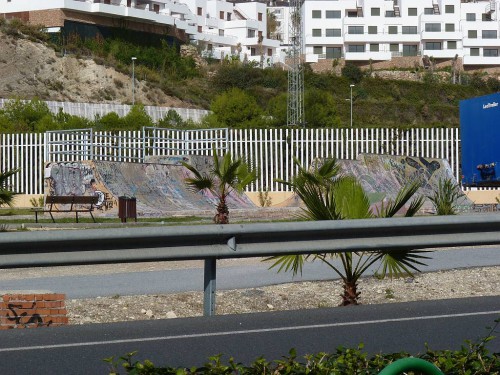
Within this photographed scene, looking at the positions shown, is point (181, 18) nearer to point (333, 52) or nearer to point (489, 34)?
point (333, 52)

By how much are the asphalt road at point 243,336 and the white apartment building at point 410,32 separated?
10222 centimetres

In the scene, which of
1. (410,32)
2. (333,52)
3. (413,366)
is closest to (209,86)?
(333,52)

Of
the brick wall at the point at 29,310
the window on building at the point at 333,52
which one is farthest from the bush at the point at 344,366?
the window on building at the point at 333,52

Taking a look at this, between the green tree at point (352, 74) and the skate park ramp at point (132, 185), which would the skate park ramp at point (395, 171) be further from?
the green tree at point (352, 74)

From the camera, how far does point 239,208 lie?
107 ft

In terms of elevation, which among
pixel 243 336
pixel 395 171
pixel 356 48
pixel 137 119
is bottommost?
pixel 243 336

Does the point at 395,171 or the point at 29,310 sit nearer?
the point at 29,310

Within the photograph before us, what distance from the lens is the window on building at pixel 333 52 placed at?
11431cm

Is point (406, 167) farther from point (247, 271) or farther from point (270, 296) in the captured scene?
point (270, 296)

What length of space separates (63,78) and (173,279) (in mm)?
69099

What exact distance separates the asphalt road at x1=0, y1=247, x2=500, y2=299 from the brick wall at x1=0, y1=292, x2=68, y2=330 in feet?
7.45

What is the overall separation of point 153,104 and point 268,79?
15.0 m

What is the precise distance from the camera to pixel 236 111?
69.9m

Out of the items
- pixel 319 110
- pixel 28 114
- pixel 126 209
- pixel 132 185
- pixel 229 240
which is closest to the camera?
pixel 229 240
